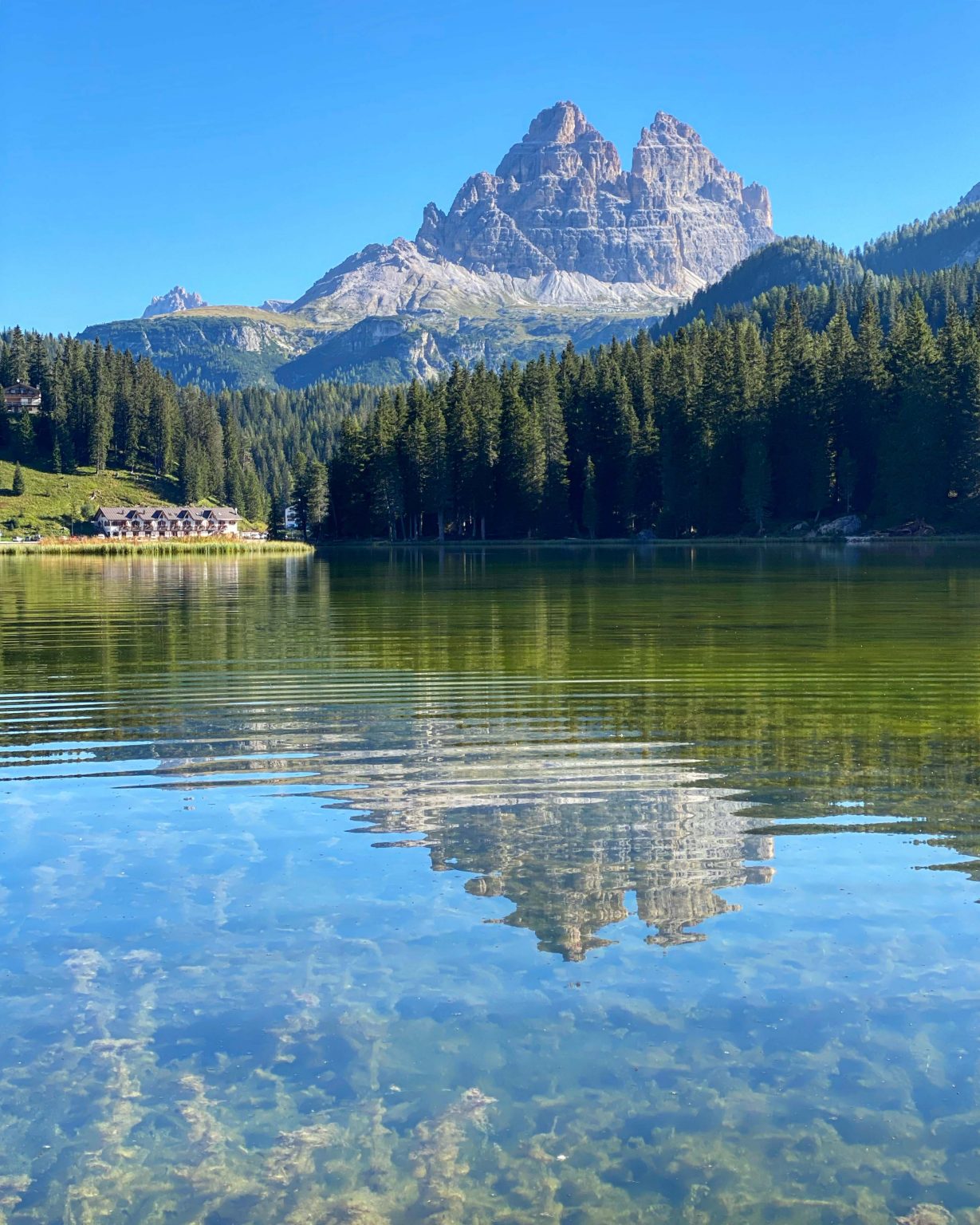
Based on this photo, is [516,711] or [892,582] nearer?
[516,711]

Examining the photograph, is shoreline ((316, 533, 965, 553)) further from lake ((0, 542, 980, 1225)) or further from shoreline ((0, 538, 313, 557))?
lake ((0, 542, 980, 1225))

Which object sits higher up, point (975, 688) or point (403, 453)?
point (403, 453)

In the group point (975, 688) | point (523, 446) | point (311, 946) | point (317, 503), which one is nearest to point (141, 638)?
point (975, 688)

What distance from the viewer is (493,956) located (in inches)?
378

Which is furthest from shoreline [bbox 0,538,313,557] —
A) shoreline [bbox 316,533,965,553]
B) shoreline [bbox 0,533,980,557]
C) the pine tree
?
A: the pine tree

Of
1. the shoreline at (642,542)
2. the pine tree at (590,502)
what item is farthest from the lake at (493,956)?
the pine tree at (590,502)

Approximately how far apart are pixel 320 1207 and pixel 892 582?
56.2 meters

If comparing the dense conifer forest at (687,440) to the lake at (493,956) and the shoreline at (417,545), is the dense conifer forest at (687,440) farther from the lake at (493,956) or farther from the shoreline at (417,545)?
the lake at (493,956)

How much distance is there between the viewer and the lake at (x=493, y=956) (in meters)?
6.76

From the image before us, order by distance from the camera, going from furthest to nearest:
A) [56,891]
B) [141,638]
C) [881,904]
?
[141,638] < [56,891] < [881,904]

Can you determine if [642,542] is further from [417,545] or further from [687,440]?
[417,545]

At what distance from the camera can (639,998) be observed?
872 cm

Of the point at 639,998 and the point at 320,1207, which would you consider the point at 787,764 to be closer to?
the point at 639,998

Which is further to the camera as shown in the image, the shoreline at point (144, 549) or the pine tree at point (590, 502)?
the pine tree at point (590, 502)
